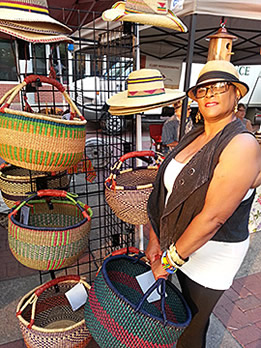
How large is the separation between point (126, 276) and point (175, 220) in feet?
1.71

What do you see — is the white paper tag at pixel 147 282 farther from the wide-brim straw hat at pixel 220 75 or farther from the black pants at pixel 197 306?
the wide-brim straw hat at pixel 220 75

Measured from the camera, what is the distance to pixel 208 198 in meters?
0.97

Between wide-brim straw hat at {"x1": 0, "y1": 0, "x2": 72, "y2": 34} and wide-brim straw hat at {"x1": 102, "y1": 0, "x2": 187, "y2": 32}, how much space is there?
1.48ft

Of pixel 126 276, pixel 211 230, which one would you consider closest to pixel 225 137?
pixel 211 230

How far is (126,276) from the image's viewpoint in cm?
144

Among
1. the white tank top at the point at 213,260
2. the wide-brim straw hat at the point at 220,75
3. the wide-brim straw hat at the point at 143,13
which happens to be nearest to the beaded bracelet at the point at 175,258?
the white tank top at the point at 213,260

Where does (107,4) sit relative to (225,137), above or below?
above

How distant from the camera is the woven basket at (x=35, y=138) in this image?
48.7 inches

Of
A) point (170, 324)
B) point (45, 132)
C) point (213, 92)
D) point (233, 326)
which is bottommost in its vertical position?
point (233, 326)

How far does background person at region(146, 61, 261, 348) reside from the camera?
93cm

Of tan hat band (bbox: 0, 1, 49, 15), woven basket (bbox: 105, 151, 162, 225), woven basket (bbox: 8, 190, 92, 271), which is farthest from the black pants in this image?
tan hat band (bbox: 0, 1, 49, 15)

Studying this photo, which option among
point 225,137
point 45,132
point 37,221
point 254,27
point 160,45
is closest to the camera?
point 225,137

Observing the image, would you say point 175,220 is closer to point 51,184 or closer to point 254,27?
point 51,184

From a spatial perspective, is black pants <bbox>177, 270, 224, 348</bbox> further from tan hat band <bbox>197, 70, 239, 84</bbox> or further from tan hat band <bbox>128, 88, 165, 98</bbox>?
tan hat band <bbox>128, 88, 165, 98</bbox>
